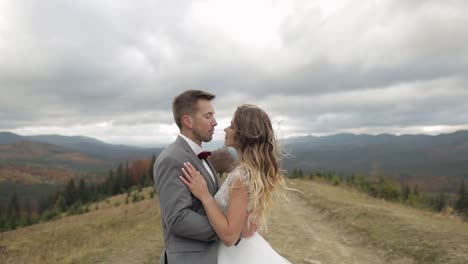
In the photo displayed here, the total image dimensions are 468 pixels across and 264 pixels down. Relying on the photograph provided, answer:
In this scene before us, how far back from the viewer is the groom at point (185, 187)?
252 centimetres

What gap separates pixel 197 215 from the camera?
2.56m

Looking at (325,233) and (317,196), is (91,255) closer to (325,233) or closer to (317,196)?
(325,233)

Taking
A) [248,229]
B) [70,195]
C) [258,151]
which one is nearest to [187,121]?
[258,151]

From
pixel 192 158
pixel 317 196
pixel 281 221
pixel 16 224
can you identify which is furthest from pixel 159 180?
pixel 16 224

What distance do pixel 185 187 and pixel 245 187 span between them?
484mm

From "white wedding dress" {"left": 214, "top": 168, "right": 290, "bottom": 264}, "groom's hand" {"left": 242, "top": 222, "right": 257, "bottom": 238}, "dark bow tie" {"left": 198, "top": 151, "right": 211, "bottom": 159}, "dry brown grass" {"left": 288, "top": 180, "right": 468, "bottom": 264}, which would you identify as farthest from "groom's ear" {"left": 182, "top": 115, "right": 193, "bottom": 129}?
"dry brown grass" {"left": 288, "top": 180, "right": 468, "bottom": 264}

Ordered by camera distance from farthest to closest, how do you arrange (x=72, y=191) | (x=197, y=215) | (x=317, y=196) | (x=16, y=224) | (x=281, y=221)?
1. (x=72, y=191)
2. (x=16, y=224)
3. (x=317, y=196)
4. (x=281, y=221)
5. (x=197, y=215)

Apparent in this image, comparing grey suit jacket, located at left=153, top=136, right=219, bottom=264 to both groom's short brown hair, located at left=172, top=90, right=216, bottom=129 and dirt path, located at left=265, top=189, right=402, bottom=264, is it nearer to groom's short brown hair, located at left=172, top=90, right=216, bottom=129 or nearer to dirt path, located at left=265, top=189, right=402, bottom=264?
groom's short brown hair, located at left=172, top=90, right=216, bottom=129

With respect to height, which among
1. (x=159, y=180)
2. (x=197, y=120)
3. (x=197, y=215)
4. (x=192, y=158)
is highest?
(x=197, y=120)

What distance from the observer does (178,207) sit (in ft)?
8.21

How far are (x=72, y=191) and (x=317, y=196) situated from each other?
5520cm

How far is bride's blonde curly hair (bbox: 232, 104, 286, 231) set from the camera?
286 cm

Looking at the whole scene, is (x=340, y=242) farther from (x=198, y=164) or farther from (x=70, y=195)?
(x=70, y=195)

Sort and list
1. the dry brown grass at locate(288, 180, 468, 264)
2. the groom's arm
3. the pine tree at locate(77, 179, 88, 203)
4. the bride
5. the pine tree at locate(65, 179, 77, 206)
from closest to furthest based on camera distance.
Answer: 1. the groom's arm
2. the bride
3. the dry brown grass at locate(288, 180, 468, 264)
4. the pine tree at locate(77, 179, 88, 203)
5. the pine tree at locate(65, 179, 77, 206)
